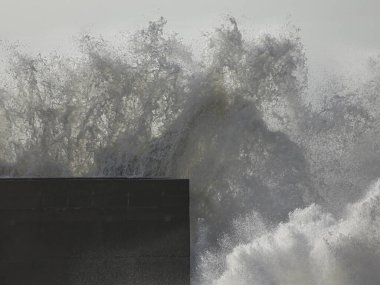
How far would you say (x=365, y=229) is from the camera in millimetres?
7918

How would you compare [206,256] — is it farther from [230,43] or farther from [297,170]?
[230,43]

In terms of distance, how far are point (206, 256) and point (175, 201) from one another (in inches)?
237

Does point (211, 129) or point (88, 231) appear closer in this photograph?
point (88, 231)

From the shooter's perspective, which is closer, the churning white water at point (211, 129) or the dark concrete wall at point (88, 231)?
the dark concrete wall at point (88, 231)

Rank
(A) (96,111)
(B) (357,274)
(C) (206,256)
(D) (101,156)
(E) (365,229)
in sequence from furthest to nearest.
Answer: (A) (96,111)
(D) (101,156)
(C) (206,256)
(E) (365,229)
(B) (357,274)

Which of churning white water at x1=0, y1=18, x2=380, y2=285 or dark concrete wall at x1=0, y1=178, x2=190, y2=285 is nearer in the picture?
dark concrete wall at x1=0, y1=178, x2=190, y2=285

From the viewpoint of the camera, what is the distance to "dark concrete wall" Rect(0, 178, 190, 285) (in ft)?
17.6

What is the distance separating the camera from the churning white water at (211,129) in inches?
553

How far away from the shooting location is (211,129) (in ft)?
48.2

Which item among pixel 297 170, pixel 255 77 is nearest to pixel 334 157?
pixel 297 170

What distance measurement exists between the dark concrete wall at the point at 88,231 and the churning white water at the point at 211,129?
7.11m

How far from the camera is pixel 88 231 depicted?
536 cm

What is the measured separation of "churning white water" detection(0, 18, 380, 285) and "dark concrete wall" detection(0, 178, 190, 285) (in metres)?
7.11

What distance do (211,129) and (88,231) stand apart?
31.0 ft
